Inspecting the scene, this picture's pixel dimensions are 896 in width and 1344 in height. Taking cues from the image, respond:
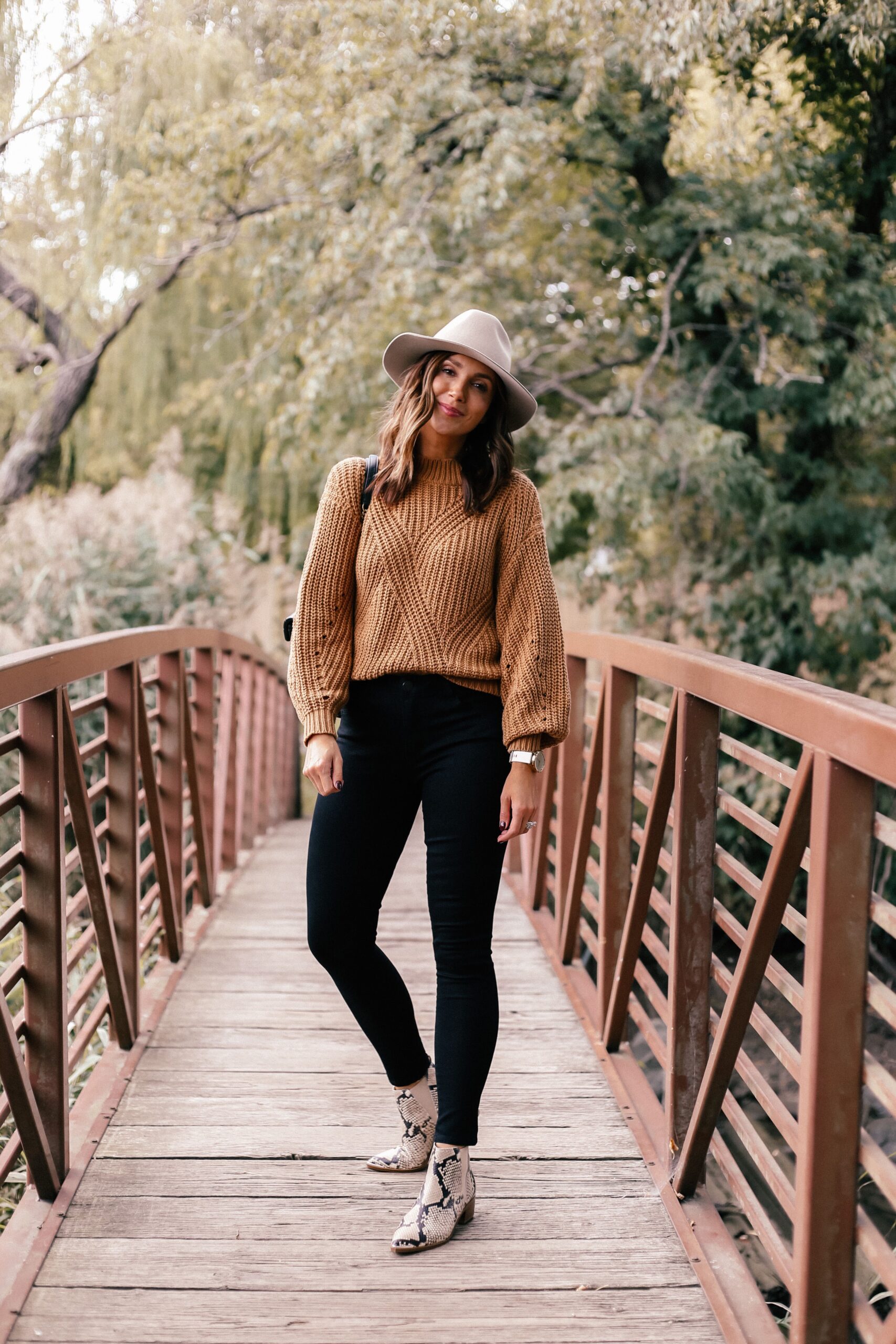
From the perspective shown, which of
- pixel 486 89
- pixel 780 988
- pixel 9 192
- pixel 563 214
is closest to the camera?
pixel 780 988

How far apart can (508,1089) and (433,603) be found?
1.25m

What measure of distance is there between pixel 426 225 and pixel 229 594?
3069mm

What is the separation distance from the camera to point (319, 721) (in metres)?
1.86

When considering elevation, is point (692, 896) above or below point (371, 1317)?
above

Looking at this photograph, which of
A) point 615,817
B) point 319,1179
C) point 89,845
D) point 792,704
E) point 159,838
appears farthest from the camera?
point 159,838

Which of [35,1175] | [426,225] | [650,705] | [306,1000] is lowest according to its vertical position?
[306,1000]

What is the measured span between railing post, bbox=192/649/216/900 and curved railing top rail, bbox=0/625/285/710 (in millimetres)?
470

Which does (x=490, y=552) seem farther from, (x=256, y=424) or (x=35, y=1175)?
(x=256, y=424)

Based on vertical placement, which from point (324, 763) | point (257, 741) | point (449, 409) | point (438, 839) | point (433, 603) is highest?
point (449, 409)

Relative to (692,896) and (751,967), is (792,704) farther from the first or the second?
(692,896)

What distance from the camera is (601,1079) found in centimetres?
261

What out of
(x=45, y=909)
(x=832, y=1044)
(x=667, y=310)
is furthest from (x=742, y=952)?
(x=667, y=310)

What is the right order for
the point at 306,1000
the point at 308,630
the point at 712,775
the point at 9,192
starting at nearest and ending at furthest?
1. the point at 308,630
2. the point at 712,775
3. the point at 306,1000
4. the point at 9,192

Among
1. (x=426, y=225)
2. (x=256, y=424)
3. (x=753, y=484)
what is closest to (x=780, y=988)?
(x=753, y=484)
